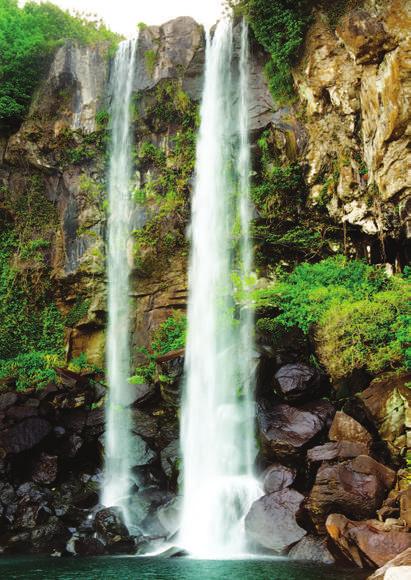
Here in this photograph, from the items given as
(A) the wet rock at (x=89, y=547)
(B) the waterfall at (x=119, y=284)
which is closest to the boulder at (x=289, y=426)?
(A) the wet rock at (x=89, y=547)

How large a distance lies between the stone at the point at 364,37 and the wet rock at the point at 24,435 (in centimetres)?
1235

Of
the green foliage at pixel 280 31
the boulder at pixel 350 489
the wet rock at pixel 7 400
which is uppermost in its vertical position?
the green foliage at pixel 280 31

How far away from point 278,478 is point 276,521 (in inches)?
35.3

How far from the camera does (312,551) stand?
7863 millimetres

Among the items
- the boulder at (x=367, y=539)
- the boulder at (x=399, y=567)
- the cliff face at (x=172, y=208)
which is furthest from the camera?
the cliff face at (x=172, y=208)

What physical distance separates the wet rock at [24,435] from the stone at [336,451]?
6.79 metres

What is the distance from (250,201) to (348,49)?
499 centimetres

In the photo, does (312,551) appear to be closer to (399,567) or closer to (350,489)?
(350,489)

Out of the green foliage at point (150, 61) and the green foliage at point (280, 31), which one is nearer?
the green foliage at point (280, 31)

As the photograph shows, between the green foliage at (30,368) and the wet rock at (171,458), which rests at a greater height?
the green foliage at (30,368)

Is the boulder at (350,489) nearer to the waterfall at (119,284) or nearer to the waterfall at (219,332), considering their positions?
the waterfall at (219,332)

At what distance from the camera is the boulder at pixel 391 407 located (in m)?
8.84

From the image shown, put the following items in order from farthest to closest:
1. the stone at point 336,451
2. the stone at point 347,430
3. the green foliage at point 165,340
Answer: the green foliage at point 165,340
the stone at point 347,430
the stone at point 336,451

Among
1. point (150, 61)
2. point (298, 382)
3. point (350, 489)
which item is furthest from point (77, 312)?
point (350, 489)
